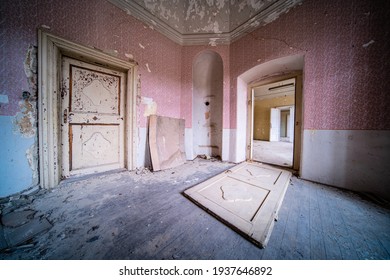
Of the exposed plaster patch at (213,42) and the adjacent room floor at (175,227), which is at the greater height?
the exposed plaster patch at (213,42)

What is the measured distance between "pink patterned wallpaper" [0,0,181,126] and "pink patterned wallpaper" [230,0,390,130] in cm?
250

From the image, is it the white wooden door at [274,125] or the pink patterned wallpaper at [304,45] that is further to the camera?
the white wooden door at [274,125]

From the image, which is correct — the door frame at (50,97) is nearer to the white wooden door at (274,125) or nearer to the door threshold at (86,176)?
the door threshold at (86,176)

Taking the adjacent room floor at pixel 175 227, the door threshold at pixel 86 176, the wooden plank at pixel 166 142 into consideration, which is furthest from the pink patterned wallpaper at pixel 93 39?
the adjacent room floor at pixel 175 227

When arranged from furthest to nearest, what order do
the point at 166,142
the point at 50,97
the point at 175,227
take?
1. the point at 166,142
2. the point at 50,97
3. the point at 175,227

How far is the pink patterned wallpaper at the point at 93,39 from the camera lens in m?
1.66

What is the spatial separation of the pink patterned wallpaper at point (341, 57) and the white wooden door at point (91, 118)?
3.44 metres

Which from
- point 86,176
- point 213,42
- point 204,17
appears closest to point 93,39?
point 86,176

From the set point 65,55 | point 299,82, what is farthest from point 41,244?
point 299,82

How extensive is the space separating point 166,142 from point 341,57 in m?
3.44

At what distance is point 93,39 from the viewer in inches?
89.3

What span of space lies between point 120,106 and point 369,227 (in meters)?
3.85

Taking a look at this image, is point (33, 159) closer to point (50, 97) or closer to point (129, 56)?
point (50, 97)
